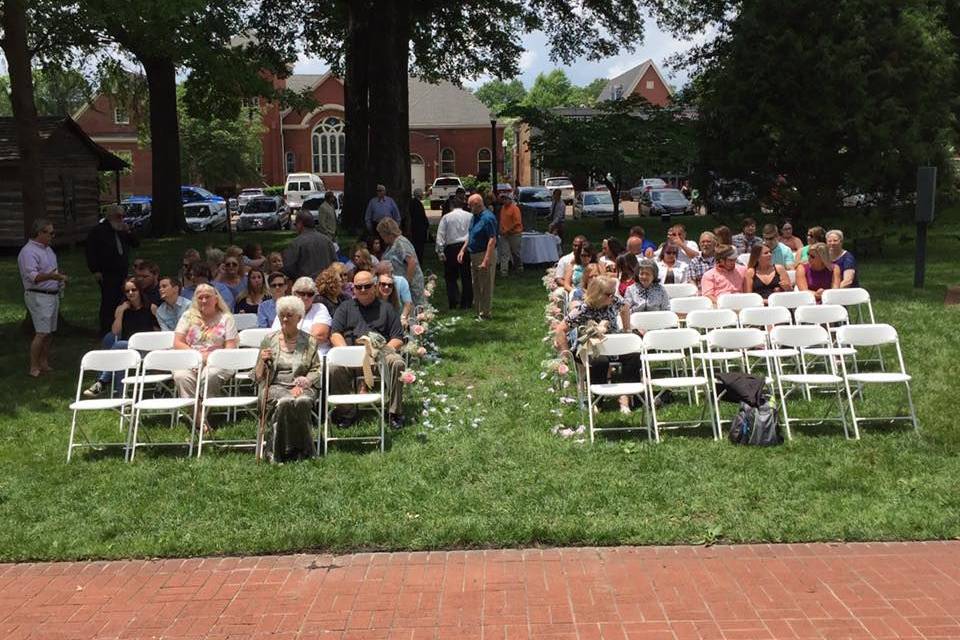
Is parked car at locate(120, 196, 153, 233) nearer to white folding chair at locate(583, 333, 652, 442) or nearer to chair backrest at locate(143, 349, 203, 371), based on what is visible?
chair backrest at locate(143, 349, 203, 371)

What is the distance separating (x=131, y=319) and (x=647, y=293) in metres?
5.15

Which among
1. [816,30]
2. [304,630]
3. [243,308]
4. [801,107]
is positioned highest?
[816,30]

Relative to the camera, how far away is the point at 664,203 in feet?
134

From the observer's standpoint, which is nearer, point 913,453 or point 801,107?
point 913,453

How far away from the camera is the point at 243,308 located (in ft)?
34.4

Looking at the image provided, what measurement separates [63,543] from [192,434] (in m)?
1.91

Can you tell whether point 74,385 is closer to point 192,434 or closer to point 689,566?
point 192,434

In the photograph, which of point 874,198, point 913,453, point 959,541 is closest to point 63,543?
point 959,541

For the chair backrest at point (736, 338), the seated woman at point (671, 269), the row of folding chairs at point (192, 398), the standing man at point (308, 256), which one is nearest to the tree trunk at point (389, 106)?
the standing man at point (308, 256)

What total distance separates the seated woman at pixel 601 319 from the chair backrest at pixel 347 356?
5.97ft

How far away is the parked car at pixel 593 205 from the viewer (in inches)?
1538

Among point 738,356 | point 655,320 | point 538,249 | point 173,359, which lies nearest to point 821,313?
point 738,356

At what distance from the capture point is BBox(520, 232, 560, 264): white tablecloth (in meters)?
20.4

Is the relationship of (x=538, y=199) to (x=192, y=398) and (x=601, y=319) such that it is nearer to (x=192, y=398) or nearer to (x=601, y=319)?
(x=601, y=319)
